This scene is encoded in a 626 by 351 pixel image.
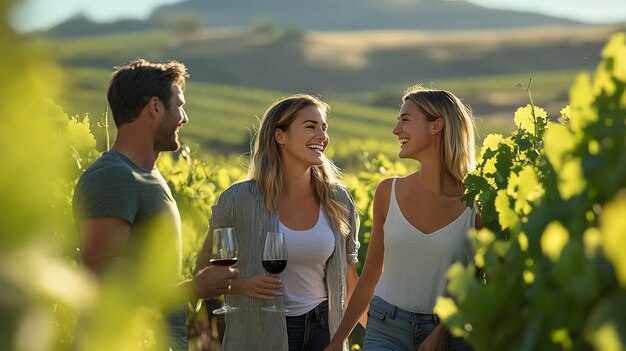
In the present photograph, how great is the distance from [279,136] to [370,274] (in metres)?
0.86

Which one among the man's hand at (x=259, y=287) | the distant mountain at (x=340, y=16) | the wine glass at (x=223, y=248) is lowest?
the man's hand at (x=259, y=287)

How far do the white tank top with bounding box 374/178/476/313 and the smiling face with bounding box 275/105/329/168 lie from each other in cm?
71

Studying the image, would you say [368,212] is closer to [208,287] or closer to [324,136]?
[324,136]

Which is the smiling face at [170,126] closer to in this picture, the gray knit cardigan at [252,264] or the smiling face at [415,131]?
the gray knit cardigan at [252,264]

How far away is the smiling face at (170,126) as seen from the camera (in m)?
4.11

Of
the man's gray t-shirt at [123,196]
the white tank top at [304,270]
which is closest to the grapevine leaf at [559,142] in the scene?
the man's gray t-shirt at [123,196]

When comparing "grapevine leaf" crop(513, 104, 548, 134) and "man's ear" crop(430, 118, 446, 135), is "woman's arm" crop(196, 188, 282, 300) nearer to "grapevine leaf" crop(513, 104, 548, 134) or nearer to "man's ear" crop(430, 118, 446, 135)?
"man's ear" crop(430, 118, 446, 135)

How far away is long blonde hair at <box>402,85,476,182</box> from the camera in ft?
15.2

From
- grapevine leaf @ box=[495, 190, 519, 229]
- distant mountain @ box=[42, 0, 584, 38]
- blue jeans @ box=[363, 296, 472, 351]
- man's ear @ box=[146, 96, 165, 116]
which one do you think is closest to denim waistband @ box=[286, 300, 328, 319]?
blue jeans @ box=[363, 296, 472, 351]

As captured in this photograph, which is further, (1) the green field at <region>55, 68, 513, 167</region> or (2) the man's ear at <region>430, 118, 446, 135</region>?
(1) the green field at <region>55, 68, 513, 167</region>

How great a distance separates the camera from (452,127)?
4672 mm

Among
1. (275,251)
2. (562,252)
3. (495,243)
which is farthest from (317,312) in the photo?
(562,252)

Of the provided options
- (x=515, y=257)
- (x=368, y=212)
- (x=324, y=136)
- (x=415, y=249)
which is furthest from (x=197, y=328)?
(x=515, y=257)

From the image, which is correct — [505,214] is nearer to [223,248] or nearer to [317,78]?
[223,248]
